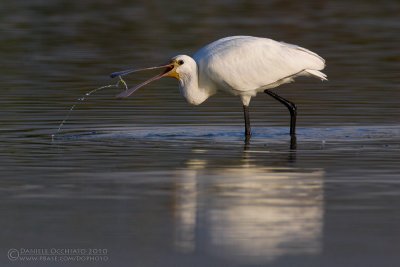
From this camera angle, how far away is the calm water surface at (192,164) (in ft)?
25.7

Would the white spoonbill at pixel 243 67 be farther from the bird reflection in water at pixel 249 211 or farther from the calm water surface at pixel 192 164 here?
the bird reflection in water at pixel 249 211

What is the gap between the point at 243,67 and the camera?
1391 cm

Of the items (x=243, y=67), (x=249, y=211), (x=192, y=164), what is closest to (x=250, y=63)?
(x=243, y=67)

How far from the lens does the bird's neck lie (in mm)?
14117

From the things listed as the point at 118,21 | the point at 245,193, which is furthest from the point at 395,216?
the point at 118,21

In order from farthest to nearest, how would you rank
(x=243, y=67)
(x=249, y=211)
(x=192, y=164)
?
1. (x=243, y=67)
2. (x=192, y=164)
3. (x=249, y=211)

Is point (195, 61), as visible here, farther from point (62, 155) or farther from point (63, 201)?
point (63, 201)

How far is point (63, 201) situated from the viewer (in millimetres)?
9312

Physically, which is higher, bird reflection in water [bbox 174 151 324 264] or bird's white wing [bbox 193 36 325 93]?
bird's white wing [bbox 193 36 325 93]

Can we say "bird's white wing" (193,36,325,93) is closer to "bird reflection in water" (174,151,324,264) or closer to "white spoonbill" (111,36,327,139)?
"white spoonbill" (111,36,327,139)

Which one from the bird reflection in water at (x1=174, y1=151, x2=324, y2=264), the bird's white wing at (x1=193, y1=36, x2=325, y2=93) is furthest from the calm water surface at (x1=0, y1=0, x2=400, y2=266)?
the bird's white wing at (x1=193, y1=36, x2=325, y2=93)

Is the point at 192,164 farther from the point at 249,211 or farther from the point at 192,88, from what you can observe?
the point at 192,88

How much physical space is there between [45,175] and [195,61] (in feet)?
13.0

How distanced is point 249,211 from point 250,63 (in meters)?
5.29
